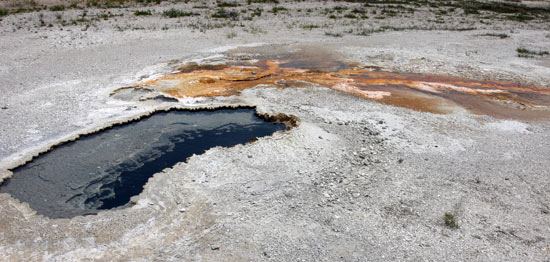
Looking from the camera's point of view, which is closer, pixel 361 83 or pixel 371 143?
pixel 371 143

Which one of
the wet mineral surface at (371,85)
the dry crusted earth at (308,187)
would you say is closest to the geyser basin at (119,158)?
the dry crusted earth at (308,187)

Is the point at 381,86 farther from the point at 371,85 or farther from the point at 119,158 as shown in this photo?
the point at 119,158

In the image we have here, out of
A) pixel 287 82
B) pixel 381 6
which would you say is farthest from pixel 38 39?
pixel 381 6

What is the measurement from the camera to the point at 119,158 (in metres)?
6.82

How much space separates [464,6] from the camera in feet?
99.6

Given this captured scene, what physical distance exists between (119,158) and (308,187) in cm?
382

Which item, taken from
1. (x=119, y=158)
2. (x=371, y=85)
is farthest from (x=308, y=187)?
(x=371, y=85)

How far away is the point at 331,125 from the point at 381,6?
2306 centimetres

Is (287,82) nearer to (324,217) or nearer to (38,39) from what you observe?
(324,217)

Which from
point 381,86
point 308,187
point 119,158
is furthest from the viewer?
point 381,86

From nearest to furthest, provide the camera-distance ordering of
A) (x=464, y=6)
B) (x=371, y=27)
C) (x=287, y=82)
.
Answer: (x=287, y=82) < (x=371, y=27) < (x=464, y=6)

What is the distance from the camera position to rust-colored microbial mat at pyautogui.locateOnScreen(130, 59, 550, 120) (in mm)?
9477

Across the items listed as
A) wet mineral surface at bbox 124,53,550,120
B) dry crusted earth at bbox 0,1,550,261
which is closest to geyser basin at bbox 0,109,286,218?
dry crusted earth at bbox 0,1,550,261

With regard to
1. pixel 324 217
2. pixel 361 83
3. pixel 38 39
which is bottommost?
pixel 324 217
